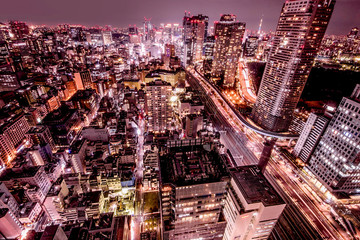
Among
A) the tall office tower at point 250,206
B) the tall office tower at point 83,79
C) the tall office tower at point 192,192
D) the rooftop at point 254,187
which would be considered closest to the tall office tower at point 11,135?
the tall office tower at point 83,79

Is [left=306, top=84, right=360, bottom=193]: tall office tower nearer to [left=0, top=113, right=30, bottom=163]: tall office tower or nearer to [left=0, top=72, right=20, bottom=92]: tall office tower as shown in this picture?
[left=0, top=113, right=30, bottom=163]: tall office tower

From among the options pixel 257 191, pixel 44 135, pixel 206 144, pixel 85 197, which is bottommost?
pixel 85 197

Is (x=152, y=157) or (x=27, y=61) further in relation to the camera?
(x=27, y=61)

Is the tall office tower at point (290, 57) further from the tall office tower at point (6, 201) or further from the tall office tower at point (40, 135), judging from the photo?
the tall office tower at point (40, 135)

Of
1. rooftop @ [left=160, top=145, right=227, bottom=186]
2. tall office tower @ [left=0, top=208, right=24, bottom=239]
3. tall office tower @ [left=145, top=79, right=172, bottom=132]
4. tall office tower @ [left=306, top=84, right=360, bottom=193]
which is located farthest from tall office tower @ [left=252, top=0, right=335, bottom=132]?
tall office tower @ [left=0, top=208, right=24, bottom=239]

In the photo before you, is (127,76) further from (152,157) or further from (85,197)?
(85,197)

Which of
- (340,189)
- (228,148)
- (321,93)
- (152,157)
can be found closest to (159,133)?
(152,157)
